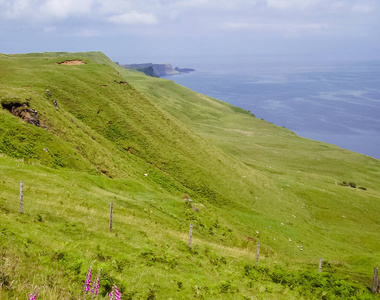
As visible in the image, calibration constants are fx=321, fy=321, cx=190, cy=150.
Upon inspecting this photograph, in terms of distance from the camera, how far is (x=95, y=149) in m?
49.2

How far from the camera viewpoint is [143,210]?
34.5 meters

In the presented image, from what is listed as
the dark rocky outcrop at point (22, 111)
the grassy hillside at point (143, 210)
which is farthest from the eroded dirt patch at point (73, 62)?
the dark rocky outcrop at point (22, 111)

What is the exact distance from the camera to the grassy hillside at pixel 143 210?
49.7ft

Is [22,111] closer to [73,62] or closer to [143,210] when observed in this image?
[143,210]

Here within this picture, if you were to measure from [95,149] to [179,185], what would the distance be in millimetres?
16092

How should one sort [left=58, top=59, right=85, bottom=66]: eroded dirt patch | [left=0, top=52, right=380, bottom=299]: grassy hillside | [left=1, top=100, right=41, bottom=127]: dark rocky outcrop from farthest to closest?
[left=58, top=59, right=85, bottom=66]: eroded dirt patch → [left=1, top=100, right=41, bottom=127]: dark rocky outcrop → [left=0, top=52, right=380, bottom=299]: grassy hillside

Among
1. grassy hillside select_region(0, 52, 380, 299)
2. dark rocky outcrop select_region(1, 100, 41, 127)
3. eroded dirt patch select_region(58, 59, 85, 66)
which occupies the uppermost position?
eroded dirt patch select_region(58, 59, 85, 66)

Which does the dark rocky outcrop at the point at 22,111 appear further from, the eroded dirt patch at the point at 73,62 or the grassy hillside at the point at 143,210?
the eroded dirt patch at the point at 73,62

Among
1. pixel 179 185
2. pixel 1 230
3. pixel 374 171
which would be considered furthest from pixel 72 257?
pixel 374 171

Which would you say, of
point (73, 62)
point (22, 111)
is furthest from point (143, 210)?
point (73, 62)

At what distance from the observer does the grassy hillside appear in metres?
15.1

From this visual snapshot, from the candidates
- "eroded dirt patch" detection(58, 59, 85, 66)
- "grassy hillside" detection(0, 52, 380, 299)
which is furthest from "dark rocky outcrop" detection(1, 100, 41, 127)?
"eroded dirt patch" detection(58, 59, 85, 66)

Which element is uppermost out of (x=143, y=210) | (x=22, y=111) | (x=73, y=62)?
(x=73, y=62)

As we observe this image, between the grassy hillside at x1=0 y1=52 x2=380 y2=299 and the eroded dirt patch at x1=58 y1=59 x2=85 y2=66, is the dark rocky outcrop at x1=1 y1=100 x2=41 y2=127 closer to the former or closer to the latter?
the grassy hillside at x1=0 y1=52 x2=380 y2=299
